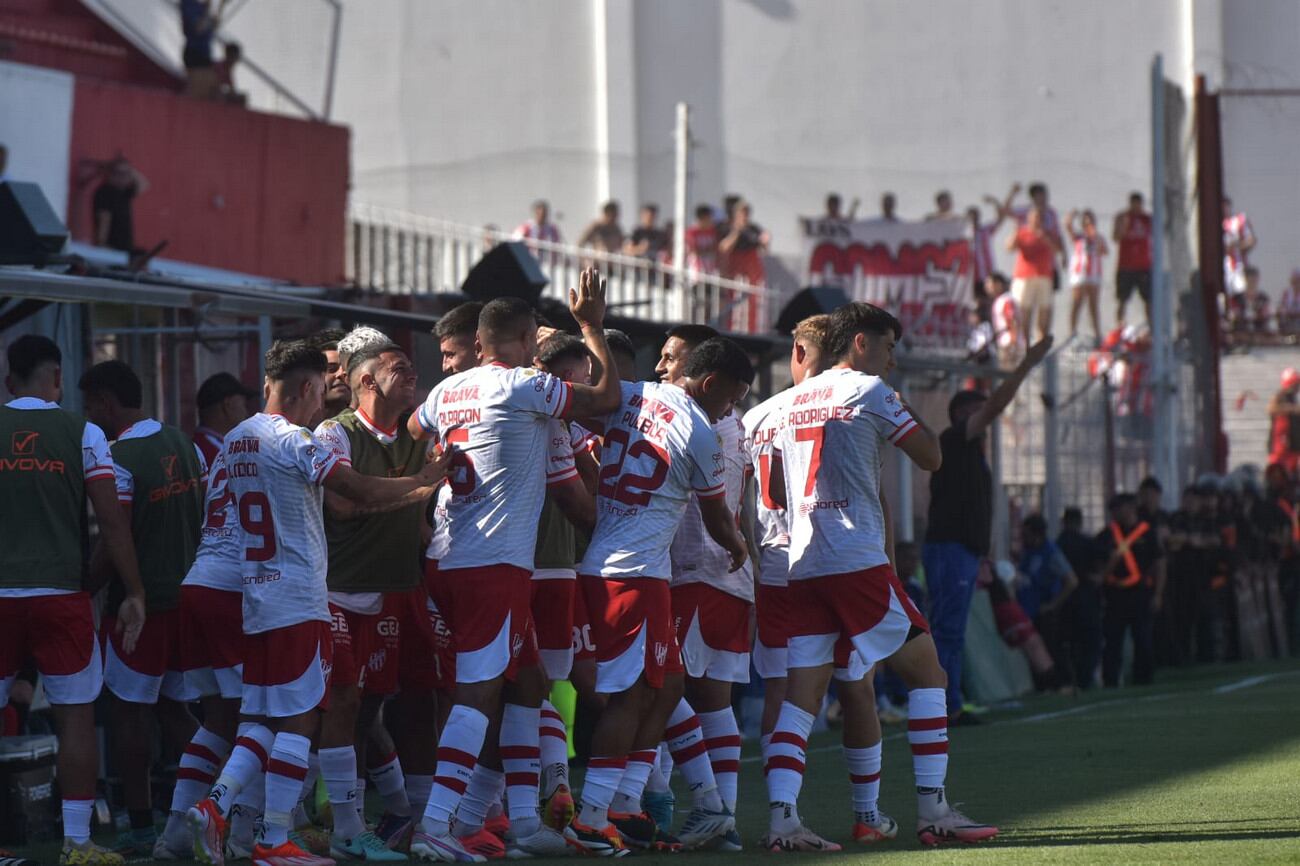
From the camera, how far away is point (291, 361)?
7.90 m

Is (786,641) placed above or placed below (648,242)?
below

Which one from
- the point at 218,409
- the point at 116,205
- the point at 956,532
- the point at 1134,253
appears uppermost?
the point at 1134,253

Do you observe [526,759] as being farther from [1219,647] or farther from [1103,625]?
[1219,647]

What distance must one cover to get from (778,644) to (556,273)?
14288mm

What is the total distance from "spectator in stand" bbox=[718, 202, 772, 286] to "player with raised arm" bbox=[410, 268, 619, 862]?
1614cm

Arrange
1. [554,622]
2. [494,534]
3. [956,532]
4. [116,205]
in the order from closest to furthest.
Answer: [494,534]
[554,622]
[956,532]
[116,205]

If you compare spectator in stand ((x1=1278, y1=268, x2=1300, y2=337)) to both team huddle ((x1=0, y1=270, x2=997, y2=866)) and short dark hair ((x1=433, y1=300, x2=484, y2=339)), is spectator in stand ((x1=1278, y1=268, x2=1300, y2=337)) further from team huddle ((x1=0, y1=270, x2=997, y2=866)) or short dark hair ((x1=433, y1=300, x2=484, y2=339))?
short dark hair ((x1=433, y1=300, x2=484, y2=339))

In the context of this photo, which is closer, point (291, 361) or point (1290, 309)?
point (291, 361)

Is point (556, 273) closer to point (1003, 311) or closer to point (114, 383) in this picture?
point (1003, 311)

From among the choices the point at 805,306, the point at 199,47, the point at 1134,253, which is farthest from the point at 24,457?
the point at 1134,253

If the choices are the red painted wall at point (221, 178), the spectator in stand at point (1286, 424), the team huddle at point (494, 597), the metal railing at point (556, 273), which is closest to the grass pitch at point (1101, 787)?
the team huddle at point (494, 597)

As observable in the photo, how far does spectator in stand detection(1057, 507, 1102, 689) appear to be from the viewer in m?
17.6

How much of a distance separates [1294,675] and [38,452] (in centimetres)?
1210

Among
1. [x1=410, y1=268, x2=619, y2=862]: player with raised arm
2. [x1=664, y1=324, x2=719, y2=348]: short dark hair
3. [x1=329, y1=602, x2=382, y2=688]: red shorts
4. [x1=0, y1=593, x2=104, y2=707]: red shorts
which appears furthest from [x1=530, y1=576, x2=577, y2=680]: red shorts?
[x1=0, y1=593, x2=104, y2=707]: red shorts
